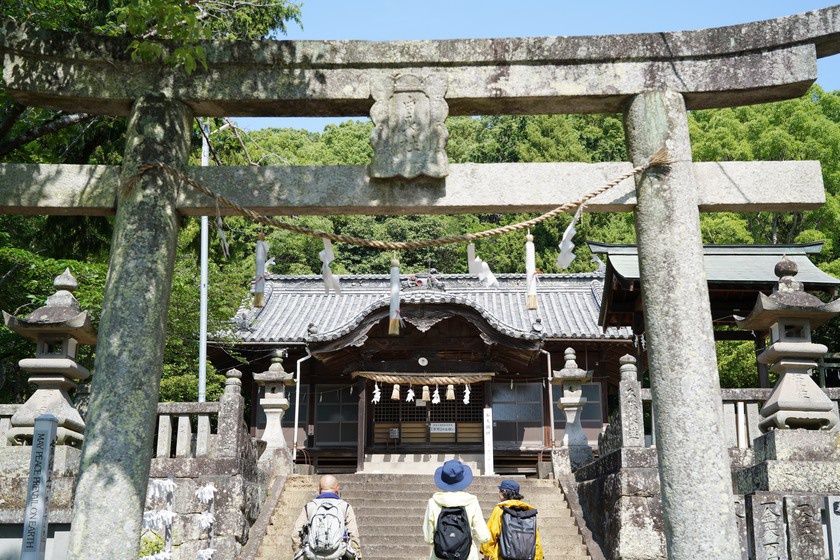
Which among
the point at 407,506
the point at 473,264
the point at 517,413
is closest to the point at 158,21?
the point at 473,264

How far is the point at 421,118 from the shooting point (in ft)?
20.5

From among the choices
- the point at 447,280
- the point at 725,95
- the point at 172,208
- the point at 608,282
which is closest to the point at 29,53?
the point at 172,208

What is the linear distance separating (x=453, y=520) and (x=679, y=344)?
236cm

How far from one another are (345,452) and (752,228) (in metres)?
13.2

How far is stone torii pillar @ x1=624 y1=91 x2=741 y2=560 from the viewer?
5473 mm

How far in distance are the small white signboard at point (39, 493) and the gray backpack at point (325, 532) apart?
197 centimetres

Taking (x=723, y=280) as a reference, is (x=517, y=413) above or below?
below

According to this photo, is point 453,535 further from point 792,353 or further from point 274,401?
point 274,401

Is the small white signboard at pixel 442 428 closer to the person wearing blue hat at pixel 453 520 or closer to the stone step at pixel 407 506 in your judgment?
the stone step at pixel 407 506

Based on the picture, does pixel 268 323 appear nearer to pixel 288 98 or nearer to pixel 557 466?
pixel 557 466

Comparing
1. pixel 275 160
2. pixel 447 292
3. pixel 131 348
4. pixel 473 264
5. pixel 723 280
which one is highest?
pixel 275 160

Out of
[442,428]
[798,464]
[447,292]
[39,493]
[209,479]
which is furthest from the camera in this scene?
[447,292]

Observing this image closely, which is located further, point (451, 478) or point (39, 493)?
point (451, 478)

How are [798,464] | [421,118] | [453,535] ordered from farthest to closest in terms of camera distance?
1. [798,464]
2. [453,535]
3. [421,118]
